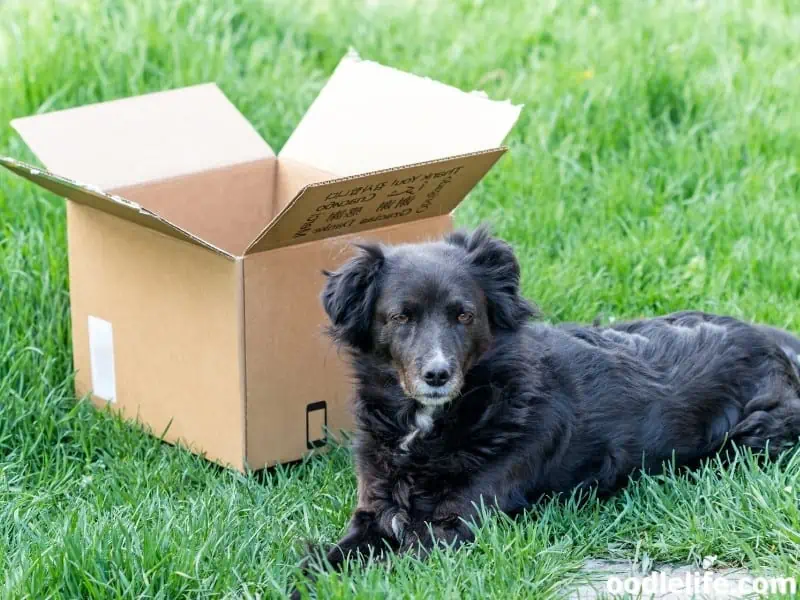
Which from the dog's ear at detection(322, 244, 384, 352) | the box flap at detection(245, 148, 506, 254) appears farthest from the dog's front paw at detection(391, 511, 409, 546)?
the box flap at detection(245, 148, 506, 254)

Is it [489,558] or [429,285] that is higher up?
[429,285]

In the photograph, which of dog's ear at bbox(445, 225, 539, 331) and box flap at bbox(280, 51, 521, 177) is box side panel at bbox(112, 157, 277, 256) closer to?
box flap at bbox(280, 51, 521, 177)

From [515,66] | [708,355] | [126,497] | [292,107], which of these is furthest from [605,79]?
[126,497]

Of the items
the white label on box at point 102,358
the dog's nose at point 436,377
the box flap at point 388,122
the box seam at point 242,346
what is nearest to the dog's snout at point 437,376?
the dog's nose at point 436,377

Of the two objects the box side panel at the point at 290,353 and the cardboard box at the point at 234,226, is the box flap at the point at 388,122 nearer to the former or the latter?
the cardboard box at the point at 234,226

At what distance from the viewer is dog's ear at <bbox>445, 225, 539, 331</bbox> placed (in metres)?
3.82

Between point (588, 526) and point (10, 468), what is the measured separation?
6.69 ft

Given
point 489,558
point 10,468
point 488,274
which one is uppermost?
point 488,274

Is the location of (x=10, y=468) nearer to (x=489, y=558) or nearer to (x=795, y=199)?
(x=489, y=558)

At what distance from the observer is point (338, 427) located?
14.8 ft

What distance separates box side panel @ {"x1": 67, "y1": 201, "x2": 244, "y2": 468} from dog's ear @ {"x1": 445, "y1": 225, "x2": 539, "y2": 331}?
87cm

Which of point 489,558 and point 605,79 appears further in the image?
point 605,79

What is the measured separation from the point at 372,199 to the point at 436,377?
0.85 meters

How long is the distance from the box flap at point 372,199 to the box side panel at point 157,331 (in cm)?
27
